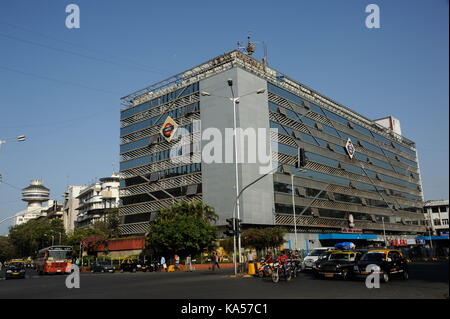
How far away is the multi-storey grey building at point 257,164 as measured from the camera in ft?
177

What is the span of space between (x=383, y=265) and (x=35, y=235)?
100107 mm

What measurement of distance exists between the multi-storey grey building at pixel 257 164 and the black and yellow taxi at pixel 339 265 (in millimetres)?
27388

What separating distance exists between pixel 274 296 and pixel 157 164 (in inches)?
2035

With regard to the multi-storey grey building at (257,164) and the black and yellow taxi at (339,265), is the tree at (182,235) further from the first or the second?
the black and yellow taxi at (339,265)

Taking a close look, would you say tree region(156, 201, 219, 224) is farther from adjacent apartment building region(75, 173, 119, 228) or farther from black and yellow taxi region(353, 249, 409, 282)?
adjacent apartment building region(75, 173, 119, 228)

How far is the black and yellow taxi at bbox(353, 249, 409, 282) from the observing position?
723 inches

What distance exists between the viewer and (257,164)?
176 ft

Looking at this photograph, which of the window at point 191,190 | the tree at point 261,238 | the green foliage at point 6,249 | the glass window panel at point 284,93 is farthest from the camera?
the green foliage at point 6,249

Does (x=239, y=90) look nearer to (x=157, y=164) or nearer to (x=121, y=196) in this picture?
(x=157, y=164)

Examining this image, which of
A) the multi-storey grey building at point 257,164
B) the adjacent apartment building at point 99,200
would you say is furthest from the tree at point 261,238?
the adjacent apartment building at point 99,200

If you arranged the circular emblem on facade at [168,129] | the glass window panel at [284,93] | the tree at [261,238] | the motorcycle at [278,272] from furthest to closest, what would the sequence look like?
the circular emblem on facade at [168,129], the glass window panel at [284,93], the tree at [261,238], the motorcycle at [278,272]

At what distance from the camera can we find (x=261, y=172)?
5369 centimetres

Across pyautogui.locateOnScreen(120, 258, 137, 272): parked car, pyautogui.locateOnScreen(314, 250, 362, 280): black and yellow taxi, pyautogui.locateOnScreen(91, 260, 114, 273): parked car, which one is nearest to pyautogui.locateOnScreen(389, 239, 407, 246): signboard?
pyautogui.locateOnScreen(120, 258, 137, 272): parked car
